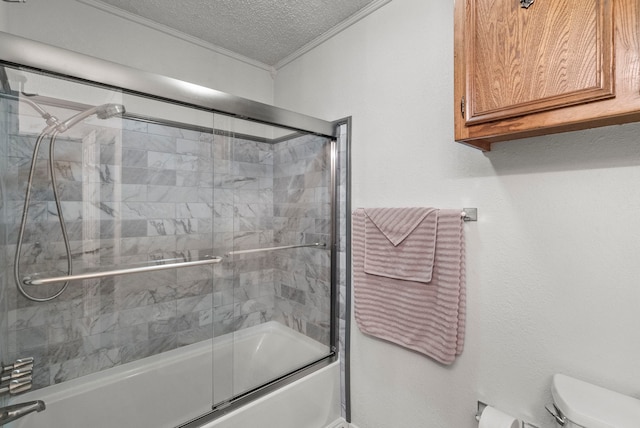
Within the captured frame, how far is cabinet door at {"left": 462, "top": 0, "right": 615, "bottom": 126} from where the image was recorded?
0.79 meters

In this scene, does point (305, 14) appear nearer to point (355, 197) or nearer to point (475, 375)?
point (355, 197)

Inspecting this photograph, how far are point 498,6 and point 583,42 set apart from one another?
0.29 m

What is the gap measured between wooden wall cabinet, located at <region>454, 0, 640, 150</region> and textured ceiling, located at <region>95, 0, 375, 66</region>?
0.99 m

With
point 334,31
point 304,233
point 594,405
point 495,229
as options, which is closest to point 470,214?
point 495,229

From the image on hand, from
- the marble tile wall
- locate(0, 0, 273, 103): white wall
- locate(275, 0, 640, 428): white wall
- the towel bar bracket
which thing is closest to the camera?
locate(275, 0, 640, 428): white wall

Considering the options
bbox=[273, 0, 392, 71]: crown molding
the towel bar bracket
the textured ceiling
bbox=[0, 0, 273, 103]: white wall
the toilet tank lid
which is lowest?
the toilet tank lid

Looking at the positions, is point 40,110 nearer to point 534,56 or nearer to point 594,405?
point 534,56

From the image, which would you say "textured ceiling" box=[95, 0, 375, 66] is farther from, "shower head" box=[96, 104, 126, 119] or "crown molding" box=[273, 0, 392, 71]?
"shower head" box=[96, 104, 126, 119]

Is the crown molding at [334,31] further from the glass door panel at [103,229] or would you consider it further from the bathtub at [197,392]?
the bathtub at [197,392]

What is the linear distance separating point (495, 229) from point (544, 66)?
0.62 meters

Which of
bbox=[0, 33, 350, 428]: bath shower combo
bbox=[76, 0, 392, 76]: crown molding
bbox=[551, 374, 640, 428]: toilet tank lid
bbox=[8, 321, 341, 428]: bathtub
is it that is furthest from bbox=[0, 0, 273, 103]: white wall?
bbox=[551, 374, 640, 428]: toilet tank lid

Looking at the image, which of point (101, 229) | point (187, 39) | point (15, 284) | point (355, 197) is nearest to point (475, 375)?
point (355, 197)

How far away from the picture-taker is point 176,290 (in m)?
1.61

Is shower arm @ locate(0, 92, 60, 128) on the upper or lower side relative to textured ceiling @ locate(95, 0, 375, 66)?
lower
